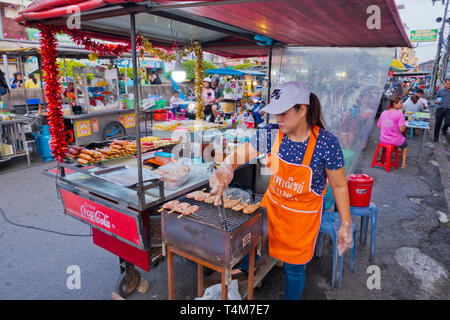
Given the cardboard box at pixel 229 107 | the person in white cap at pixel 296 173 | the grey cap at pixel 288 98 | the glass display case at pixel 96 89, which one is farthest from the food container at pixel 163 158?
the cardboard box at pixel 229 107

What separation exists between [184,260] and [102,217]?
46.7 inches

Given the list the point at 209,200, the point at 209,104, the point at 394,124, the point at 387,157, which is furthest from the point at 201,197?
the point at 209,104

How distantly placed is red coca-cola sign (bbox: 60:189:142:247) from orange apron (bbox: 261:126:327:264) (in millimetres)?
1194

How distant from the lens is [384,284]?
3.13 meters

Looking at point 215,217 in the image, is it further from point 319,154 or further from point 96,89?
point 96,89

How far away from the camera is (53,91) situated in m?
3.78

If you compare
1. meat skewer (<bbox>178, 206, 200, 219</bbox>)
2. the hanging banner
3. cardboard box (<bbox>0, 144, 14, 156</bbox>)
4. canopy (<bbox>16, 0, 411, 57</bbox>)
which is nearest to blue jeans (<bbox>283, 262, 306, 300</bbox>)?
meat skewer (<bbox>178, 206, 200, 219</bbox>)

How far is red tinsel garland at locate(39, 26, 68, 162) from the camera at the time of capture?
3.41 m

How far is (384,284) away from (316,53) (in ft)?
11.1

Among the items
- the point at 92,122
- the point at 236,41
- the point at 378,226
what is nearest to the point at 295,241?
the point at 378,226

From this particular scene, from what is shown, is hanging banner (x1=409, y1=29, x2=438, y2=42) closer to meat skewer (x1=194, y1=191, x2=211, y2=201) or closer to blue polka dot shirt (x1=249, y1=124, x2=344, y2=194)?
blue polka dot shirt (x1=249, y1=124, x2=344, y2=194)

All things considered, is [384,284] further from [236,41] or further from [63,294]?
[236,41]

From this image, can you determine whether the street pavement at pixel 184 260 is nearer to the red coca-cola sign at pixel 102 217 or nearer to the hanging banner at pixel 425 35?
the red coca-cola sign at pixel 102 217

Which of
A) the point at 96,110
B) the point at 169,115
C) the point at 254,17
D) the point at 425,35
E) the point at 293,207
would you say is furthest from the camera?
the point at 425,35
